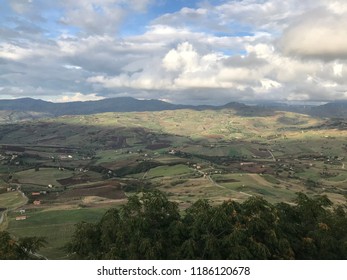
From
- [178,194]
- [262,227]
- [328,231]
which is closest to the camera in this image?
[262,227]

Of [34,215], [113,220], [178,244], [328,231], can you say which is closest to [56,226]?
[34,215]

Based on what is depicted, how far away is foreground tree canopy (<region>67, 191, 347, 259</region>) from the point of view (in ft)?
128

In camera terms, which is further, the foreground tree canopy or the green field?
the green field

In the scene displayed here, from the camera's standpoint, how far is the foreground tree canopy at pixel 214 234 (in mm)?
39094

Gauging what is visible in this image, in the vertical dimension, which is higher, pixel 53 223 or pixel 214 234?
pixel 214 234

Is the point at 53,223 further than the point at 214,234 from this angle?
Yes

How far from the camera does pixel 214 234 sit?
41969 mm

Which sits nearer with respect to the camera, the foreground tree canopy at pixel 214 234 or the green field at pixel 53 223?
the foreground tree canopy at pixel 214 234

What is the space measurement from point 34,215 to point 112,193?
5901cm

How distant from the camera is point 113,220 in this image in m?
48.8

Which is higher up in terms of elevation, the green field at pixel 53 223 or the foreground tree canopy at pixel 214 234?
the foreground tree canopy at pixel 214 234

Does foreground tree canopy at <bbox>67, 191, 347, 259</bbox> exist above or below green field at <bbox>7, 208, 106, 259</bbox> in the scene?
above

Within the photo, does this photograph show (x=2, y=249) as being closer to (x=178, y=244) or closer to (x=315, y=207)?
(x=178, y=244)
